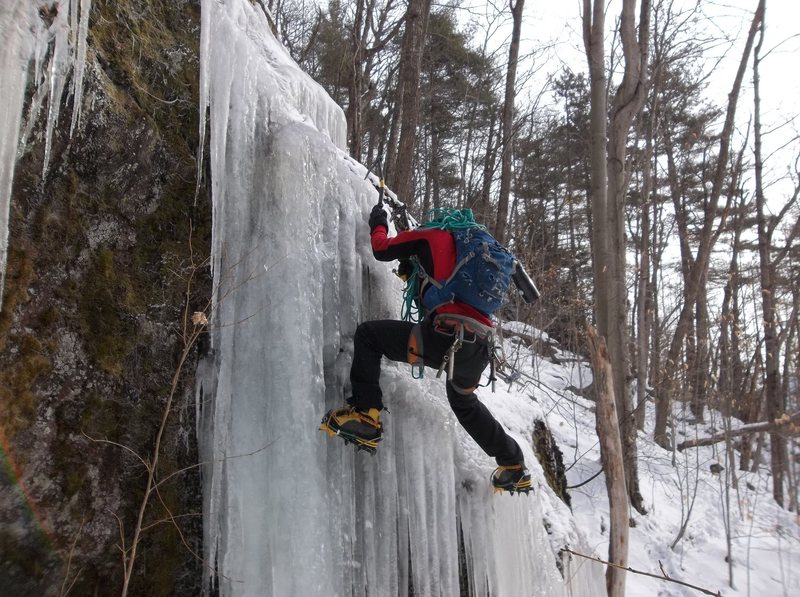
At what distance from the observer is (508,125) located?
858 cm

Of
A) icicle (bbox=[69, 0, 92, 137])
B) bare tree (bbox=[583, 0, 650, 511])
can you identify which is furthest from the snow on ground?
icicle (bbox=[69, 0, 92, 137])

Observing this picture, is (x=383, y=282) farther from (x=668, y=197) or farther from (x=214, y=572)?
(x=668, y=197)

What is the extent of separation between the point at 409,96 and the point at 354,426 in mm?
4571

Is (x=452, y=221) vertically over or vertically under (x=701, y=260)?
under

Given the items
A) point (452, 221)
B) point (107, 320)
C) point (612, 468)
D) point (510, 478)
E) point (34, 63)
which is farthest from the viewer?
point (612, 468)

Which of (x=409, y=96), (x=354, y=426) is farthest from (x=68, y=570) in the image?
(x=409, y=96)

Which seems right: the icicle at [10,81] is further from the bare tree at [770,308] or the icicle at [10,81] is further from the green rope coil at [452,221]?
the bare tree at [770,308]

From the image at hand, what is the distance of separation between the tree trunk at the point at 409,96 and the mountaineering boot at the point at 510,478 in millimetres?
3429

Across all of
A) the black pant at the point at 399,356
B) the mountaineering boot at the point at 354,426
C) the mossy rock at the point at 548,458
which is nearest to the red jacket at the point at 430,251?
the black pant at the point at 399,356

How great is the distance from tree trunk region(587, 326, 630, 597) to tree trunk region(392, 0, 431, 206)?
106 inches

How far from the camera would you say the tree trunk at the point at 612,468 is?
156 inches

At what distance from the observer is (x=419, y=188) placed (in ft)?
43.3

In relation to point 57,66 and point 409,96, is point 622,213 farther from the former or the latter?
point 57,66

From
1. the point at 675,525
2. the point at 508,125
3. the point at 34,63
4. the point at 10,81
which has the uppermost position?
the point at 508,125
